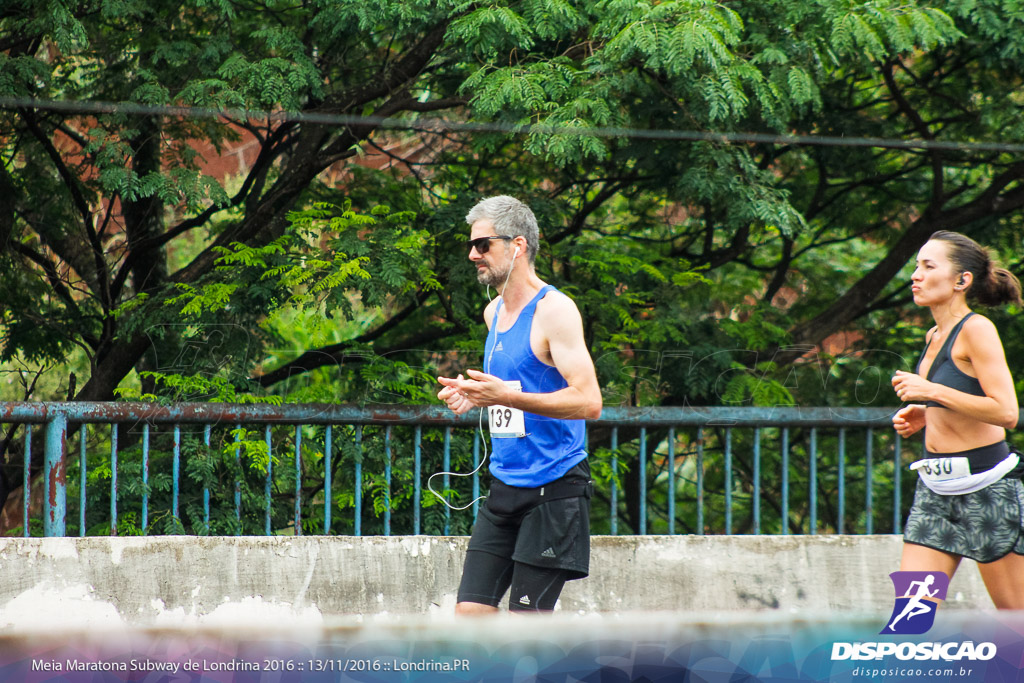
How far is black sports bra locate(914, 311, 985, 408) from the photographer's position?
3.47m

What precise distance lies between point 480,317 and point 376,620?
17.6 feet

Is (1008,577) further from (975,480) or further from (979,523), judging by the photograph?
(975,480)

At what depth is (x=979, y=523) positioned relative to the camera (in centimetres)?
342

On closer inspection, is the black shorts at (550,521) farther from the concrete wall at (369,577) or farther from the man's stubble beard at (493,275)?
the concrete wall at (369,577)

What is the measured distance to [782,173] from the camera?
8.51 metres

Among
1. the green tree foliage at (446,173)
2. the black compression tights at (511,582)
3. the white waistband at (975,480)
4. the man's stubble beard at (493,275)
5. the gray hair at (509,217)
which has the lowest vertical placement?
the black compression tights at (511,582)

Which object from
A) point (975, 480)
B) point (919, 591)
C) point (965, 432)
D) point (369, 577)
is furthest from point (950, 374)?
point (369, 577)

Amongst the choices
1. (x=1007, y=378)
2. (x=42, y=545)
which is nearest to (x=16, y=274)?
(x=42, y=545)

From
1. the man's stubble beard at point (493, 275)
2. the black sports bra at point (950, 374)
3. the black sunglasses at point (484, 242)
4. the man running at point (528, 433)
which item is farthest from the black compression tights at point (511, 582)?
the black sports bra at point (950, 374)

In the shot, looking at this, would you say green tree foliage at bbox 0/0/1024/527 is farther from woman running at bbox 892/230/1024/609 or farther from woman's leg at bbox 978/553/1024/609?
woman's leg at bbox 978/553/1024/609

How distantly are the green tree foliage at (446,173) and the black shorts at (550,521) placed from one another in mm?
1975

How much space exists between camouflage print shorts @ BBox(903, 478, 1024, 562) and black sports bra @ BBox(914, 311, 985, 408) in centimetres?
35

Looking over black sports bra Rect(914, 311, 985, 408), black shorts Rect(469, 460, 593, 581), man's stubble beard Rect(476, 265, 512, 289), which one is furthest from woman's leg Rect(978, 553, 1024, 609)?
man's stubble beard Rect(476, 265, 512, 289)

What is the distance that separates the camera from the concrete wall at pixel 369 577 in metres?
4.36
